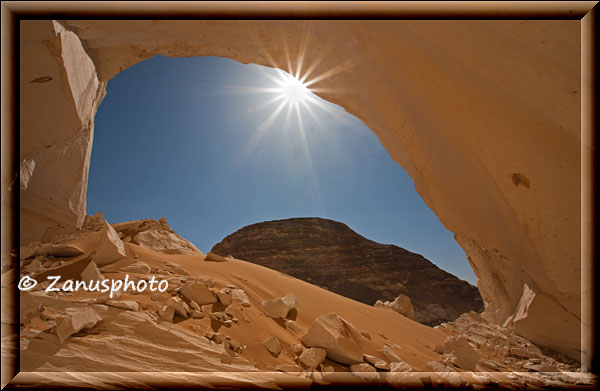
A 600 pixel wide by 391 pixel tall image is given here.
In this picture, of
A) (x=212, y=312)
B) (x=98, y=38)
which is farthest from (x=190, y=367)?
(x=98, y=38)

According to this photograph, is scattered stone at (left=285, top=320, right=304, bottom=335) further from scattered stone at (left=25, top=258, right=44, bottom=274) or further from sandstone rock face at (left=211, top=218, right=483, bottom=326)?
sandstone rock face at (left=211, top=218, right=483, bottom=326)

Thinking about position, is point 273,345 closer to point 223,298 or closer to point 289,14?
point 223,298

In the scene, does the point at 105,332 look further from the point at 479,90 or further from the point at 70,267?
the point at 479,90

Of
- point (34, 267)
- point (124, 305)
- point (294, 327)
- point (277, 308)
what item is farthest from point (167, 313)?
point (34, 267)

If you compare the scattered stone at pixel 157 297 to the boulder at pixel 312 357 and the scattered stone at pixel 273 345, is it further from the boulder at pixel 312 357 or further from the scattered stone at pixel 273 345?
the boulder at pixel 312 357

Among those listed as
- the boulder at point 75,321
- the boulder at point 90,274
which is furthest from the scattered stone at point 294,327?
the boulder at point 90,274
